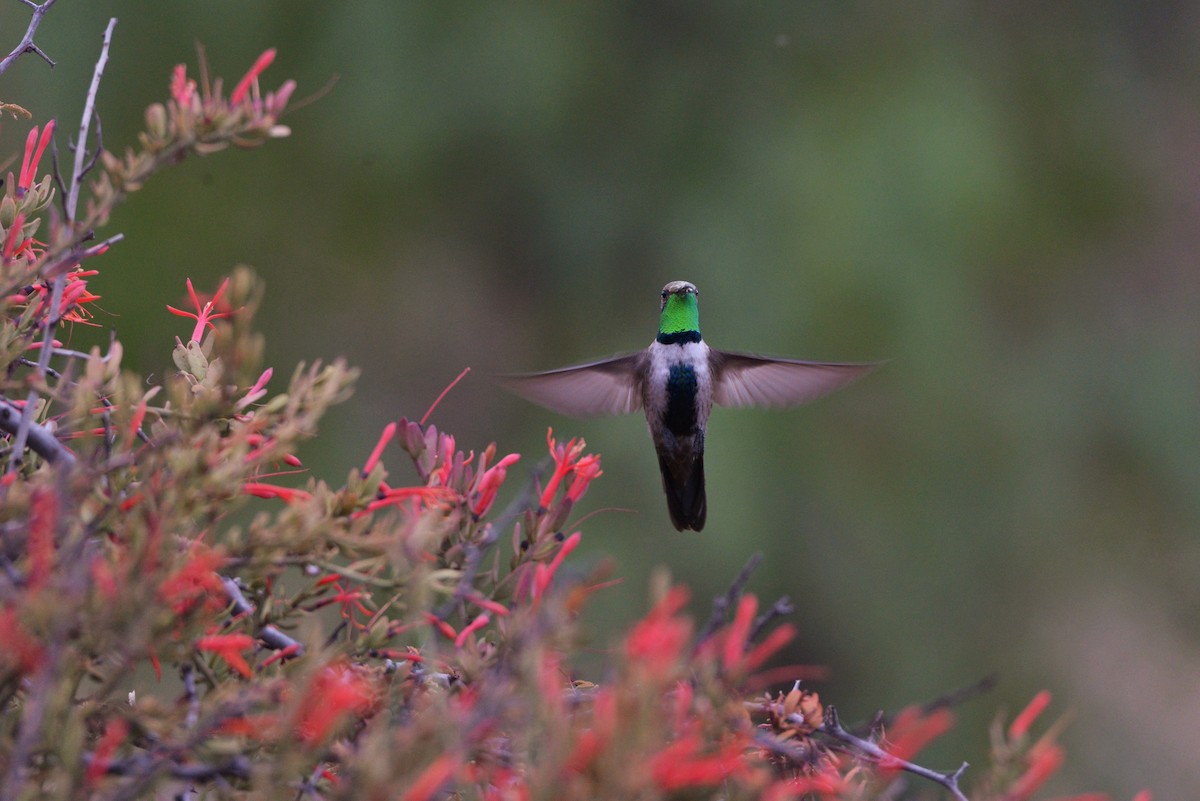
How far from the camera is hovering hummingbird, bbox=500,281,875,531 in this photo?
137 inches

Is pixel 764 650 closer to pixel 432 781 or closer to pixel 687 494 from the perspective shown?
pixel 432 781

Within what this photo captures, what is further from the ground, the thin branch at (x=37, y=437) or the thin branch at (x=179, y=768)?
the thin branch at (x=37, y=437)

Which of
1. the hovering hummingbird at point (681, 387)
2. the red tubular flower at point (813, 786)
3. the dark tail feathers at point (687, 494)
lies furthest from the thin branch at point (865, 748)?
the dark tail feathers at point (687, 494)

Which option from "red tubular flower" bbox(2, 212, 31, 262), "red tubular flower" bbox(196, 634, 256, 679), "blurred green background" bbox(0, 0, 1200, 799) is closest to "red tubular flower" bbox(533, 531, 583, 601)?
"red tubular flower" bbox(196, 634, 256, 679)

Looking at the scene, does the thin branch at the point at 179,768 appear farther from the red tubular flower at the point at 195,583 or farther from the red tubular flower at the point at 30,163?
the red tubular flower at the point at 30,163

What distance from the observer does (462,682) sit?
59.4 inches

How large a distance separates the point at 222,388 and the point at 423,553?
0.30m

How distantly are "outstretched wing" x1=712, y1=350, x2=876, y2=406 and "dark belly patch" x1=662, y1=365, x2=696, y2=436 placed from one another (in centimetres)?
11

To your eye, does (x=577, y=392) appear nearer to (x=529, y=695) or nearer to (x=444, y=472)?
(x=444, y=472)

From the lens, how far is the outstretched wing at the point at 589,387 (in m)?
3.22

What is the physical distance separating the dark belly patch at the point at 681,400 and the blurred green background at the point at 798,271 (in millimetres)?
3744

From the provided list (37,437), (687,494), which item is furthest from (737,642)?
(687,494)

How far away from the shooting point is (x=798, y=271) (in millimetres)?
7781

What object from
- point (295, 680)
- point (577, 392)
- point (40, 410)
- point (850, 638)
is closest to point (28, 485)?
point (295, 680)
